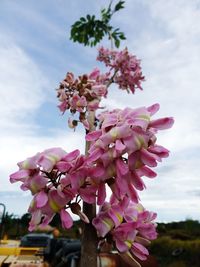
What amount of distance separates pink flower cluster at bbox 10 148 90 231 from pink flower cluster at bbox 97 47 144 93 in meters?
Result: 1.88

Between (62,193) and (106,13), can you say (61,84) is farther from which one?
(106,13)

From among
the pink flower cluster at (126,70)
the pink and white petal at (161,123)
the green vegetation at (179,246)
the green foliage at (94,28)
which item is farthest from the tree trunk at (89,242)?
the green vegetation at (179,246)

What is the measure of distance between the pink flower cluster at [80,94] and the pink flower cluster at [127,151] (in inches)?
18.9

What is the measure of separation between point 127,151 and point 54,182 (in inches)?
7.4

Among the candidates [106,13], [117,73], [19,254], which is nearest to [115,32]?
[106,13]

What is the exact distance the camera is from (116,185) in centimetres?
75

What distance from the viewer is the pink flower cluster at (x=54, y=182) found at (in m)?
0.76

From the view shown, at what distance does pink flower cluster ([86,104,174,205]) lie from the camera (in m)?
0.71

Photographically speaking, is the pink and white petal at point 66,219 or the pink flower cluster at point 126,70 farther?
the pink flower cluster at point 126,70

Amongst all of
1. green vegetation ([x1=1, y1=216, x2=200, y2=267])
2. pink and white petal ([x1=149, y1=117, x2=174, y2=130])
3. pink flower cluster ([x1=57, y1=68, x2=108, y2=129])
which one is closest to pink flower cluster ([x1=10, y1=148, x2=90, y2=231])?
pink and white petal ([x1=149, y1=117, x2=174, y2=130])

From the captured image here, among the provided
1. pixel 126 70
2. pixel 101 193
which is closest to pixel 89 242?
pixel 101 193

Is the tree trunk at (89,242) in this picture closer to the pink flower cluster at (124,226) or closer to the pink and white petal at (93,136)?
the pink flower cluster at (124,226)

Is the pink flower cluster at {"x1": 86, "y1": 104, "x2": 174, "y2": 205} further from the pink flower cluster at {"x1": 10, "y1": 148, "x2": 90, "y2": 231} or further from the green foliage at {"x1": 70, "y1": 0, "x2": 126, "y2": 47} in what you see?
the green foliage at {"x1": 70, "y1": 0, "x2": 126, "y2": 47}

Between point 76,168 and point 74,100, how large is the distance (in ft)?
1.85
